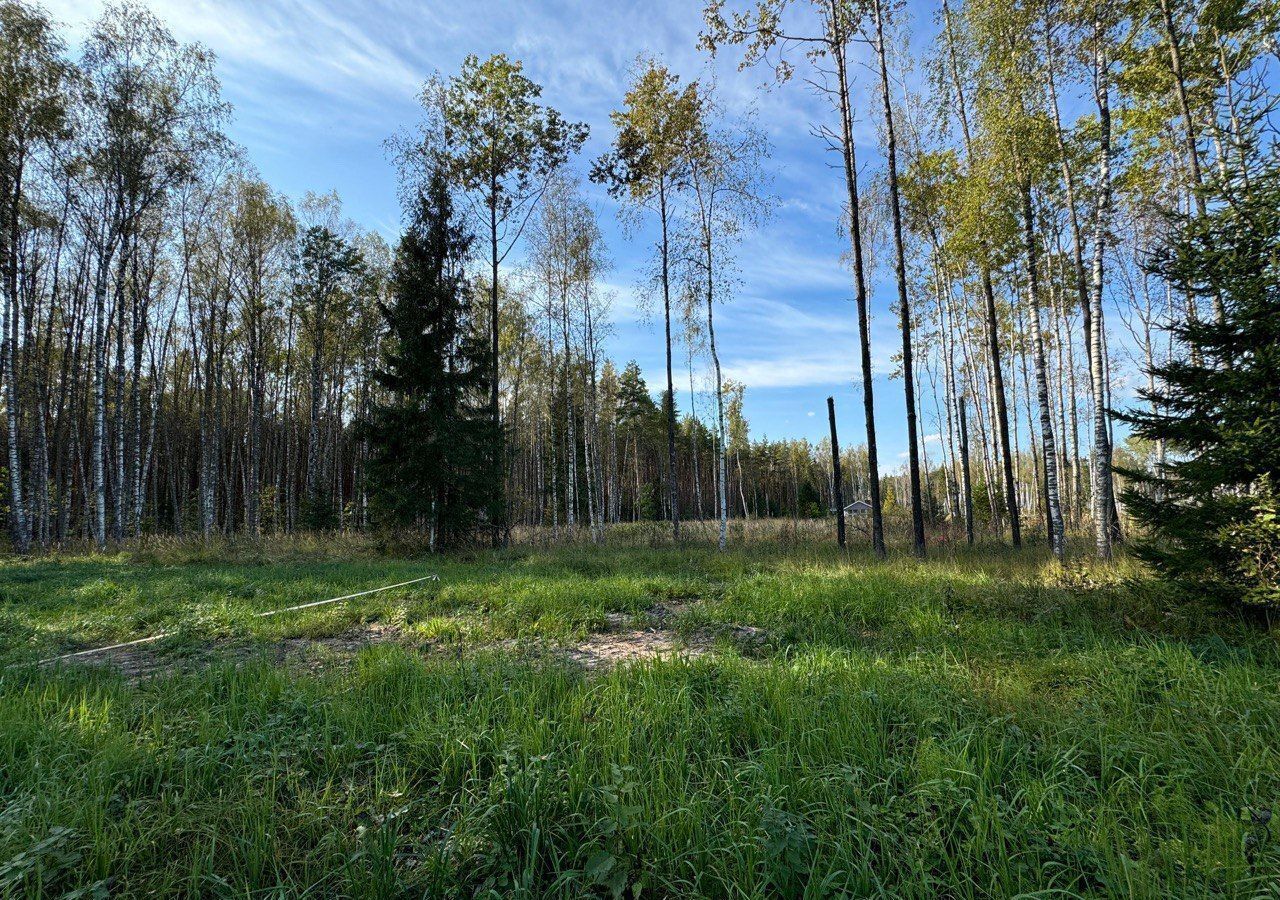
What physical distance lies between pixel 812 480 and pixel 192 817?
6244 cm

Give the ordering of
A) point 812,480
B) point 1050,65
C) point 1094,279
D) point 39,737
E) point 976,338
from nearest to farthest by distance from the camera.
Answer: point 39,737 < point 1094,279 < point 1050,65 < point 976,338 < point 812,480

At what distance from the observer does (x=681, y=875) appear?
1.78m

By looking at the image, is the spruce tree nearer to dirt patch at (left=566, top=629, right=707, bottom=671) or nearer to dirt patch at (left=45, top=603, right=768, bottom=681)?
dirt patch at (left=45, top=603, right=768, bottom=681)

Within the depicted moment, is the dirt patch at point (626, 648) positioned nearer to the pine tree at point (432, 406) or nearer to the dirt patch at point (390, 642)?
the dirt patch at point (390, 642)

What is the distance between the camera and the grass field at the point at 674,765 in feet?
5.62

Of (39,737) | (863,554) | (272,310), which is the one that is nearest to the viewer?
(39,737)

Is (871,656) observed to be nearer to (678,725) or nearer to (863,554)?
(678,725)

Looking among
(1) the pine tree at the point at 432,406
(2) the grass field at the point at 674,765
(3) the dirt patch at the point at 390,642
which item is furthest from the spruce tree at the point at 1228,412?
(1) the pine tree at the point at 432,406

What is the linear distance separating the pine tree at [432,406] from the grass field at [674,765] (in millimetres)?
8446

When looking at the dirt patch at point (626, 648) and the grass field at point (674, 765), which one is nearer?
the grass field at point (674, 765)

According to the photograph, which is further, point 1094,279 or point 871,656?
point 1094,279

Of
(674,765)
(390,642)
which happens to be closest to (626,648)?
(390,642)

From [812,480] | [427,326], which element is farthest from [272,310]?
[812,480]

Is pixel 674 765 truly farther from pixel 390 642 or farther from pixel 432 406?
pixel 432 406
